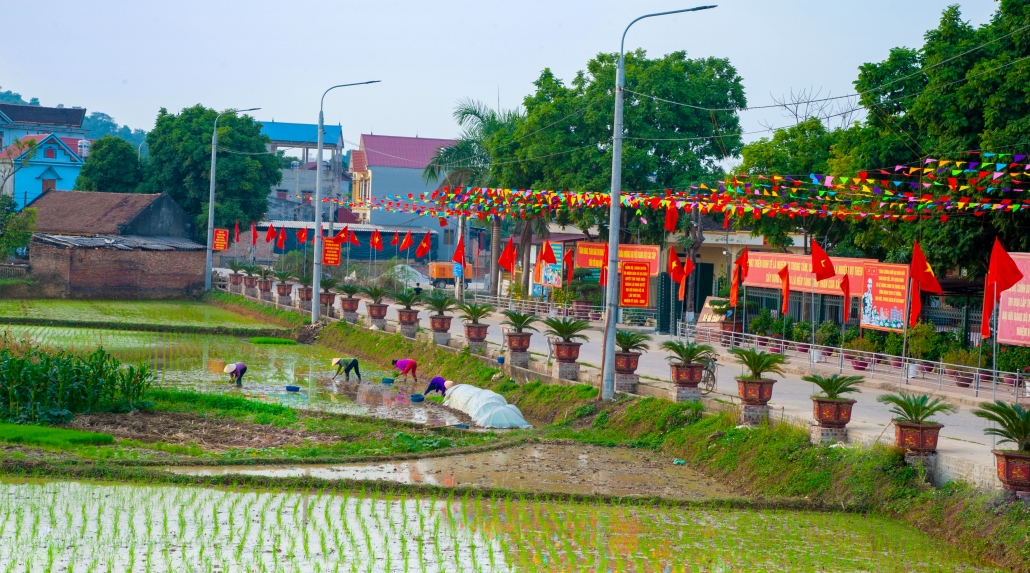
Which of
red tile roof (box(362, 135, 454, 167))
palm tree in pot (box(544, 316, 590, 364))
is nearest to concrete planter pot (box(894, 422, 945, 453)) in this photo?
palm tree in pot (box(544, 316, 590, 364))

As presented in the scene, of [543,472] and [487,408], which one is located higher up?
[487,408]

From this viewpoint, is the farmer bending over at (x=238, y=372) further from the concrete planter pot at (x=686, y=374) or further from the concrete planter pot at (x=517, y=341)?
the concrete planter pot at (x=686, y=374)

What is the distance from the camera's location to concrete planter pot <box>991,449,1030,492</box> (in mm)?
12344

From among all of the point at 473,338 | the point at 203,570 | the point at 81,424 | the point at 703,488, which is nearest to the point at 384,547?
the point at 203,570

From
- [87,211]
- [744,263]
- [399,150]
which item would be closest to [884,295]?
[744,263]

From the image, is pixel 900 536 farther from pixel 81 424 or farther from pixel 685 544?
pixel 81 424

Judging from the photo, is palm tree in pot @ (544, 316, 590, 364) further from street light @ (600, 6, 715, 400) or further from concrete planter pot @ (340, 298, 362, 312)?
concrete planter pot @ (340, 298, 362, 312)

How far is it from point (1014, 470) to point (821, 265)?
48.0 ft

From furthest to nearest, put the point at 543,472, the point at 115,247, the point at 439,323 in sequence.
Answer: the point at 115,247 → the point at 439,323 → the point at 543,472

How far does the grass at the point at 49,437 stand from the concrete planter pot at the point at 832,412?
38.1ft

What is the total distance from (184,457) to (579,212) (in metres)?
26.2

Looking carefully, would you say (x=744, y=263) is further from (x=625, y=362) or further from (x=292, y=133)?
(x=292, y=133)

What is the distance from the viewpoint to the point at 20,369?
749 inches

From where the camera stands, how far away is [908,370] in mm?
24938
